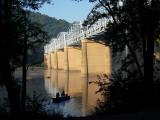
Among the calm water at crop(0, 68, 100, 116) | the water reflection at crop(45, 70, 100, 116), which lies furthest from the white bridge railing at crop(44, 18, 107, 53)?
the water reflection at crop(45, 70, 100, 116)

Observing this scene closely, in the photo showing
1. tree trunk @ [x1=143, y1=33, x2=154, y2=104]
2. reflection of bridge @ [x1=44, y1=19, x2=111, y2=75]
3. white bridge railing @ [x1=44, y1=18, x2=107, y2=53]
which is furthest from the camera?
white bridge railing @ [x1=44, y1=18, x2=107, y2=53]

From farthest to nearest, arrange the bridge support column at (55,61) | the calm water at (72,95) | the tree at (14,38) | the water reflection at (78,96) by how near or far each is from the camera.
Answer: the bridge support column at (55,61) < the water reflection at (78,96) < the calm water at (72,95) < the tree at (14,38)

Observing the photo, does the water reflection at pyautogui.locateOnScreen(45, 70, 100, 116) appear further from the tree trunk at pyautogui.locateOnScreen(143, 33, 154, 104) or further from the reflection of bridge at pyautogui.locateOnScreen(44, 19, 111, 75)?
the tree trunk at pyautogui.locateOnScreen(143, 33, 154, 104)

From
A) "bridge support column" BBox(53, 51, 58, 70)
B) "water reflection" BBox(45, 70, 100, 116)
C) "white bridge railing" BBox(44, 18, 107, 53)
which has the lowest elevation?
"water reflection" BBox(45, 70, 100, 116)

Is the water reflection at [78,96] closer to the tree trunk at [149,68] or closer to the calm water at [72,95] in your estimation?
the calm water at [72,95]

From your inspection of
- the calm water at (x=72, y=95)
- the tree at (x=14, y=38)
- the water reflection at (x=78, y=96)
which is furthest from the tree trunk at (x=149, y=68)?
the water reflection at (x=78, y=96)

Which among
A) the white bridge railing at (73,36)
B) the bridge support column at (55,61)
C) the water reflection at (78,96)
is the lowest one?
the water reflection at (78,96)

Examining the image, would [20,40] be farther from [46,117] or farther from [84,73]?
[84,73]

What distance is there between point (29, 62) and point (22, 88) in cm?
183

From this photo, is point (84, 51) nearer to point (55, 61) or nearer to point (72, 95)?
point (72, 95)

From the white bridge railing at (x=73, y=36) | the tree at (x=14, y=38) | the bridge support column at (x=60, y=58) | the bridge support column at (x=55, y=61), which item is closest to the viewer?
the tree at (x=14, y=38)

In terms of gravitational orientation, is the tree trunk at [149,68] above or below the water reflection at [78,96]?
above

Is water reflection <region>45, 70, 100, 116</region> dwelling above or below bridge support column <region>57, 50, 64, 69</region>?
below

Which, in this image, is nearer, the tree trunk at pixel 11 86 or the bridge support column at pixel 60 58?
the tree trunk at pixel 11 86
